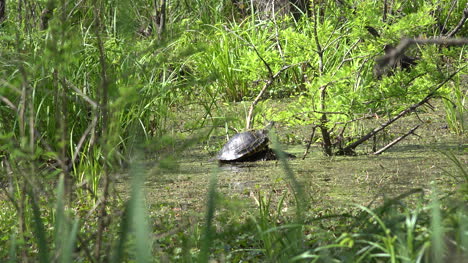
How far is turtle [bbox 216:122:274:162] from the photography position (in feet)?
20.0

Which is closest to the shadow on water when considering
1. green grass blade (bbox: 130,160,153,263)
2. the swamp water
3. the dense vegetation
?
the swamp water

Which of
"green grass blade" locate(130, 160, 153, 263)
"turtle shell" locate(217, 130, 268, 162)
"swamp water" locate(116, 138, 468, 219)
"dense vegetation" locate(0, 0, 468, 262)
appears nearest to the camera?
"green grass blade" locate(130, 160, 153, 263)

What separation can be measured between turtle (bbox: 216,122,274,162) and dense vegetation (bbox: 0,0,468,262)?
37 cm

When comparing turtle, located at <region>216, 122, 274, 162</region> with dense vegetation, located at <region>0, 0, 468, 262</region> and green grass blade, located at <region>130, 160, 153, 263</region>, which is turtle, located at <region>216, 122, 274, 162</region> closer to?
dense vegetation, located at <region>0, 0, 468, 262</region>

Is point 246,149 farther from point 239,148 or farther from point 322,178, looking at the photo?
point 322,178

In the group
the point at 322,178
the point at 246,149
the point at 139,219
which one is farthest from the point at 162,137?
the point at 246,149

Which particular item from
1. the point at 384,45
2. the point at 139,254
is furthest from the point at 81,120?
the point at 139,254

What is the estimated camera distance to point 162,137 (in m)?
2.47

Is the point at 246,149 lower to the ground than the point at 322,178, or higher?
higher

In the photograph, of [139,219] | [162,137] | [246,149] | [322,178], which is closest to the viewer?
[139,219]

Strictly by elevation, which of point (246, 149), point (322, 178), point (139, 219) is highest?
point (246, 149)

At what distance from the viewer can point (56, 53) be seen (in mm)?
2307

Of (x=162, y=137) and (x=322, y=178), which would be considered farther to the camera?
(x=322, y=178)

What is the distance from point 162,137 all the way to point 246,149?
3.68 m
